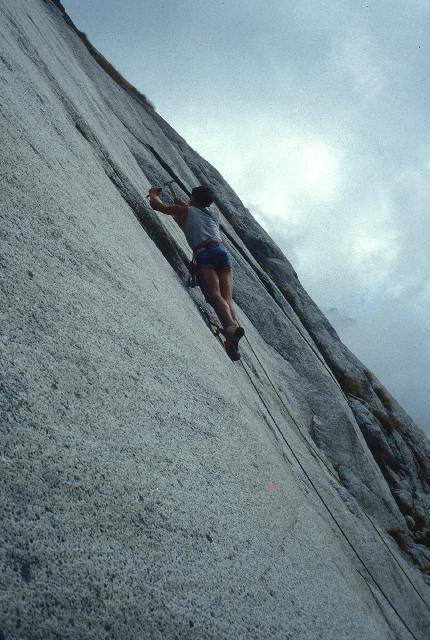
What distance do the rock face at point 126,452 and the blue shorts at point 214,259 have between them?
0.48 m

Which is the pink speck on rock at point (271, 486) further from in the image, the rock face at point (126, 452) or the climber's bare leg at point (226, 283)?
the climber's bare leg at point (226, 283)

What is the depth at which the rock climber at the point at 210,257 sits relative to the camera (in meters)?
6.04

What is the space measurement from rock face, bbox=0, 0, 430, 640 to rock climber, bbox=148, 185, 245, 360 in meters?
0.29

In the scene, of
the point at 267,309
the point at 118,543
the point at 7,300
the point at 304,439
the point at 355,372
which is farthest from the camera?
the point at 355,372

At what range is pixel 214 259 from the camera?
6.77 m


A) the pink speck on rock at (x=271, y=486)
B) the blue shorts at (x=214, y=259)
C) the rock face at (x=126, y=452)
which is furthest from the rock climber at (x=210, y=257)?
the pink speck on rock at (x=271, y=486)

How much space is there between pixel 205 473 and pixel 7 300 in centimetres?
180

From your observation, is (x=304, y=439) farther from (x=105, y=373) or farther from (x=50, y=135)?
(x=50, y=135)

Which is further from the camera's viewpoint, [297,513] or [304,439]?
[304,439]

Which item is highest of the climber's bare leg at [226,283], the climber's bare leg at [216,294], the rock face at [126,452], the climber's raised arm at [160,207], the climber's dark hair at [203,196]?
the climber's dark hair at [203,196]

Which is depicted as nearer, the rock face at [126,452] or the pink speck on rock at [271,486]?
the rock face at [126,452]

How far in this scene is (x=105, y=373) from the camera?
103 inches

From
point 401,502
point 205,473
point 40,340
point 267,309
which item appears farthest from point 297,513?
point 401,502

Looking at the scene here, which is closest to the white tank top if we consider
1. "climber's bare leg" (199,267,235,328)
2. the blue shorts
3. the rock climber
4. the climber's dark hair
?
the rock climber
